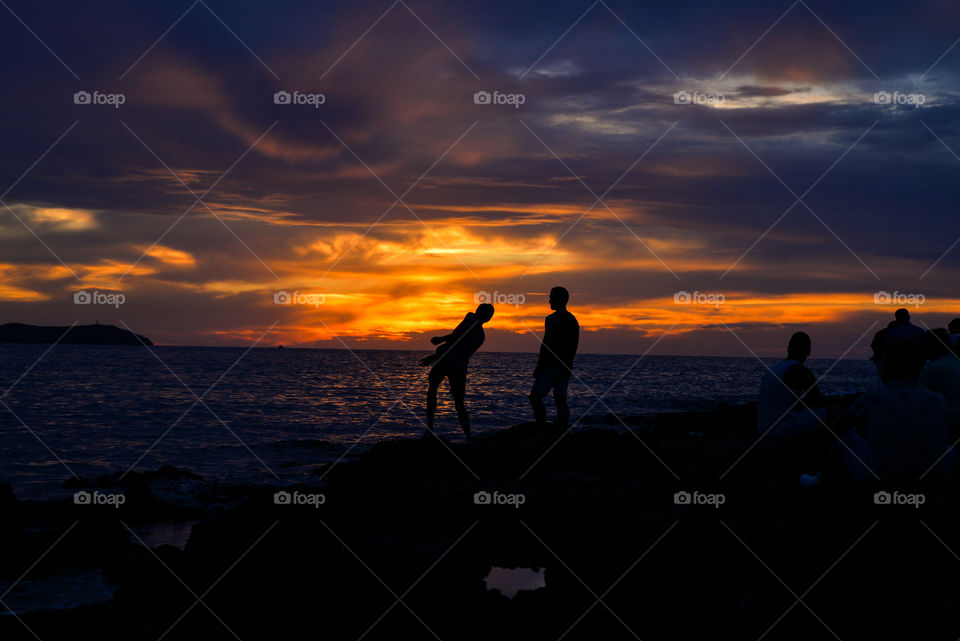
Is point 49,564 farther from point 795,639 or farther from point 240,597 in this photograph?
point 795,639

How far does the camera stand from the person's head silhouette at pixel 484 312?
12891 millimetres

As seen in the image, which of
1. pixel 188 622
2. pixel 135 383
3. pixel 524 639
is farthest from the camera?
pixel 135 383

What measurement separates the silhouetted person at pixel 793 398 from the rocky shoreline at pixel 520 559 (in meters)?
0.45

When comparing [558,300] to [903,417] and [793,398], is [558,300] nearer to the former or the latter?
[793,398]

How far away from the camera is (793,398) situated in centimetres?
765

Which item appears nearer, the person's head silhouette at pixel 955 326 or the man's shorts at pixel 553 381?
the man's shorts at pixel 553 381

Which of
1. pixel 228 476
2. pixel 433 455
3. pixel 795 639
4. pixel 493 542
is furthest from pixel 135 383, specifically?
pixel 795 639

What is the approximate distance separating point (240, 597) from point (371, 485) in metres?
4.11

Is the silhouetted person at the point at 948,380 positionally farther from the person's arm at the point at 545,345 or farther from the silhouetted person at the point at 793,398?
the person's arm at the point at 545,345

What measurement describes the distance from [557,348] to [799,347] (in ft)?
15.3

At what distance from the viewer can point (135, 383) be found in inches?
1988

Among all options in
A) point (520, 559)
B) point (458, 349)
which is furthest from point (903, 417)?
point (458, 349)

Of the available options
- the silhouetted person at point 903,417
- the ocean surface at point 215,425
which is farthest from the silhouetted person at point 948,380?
the ocean surface at point 215,425

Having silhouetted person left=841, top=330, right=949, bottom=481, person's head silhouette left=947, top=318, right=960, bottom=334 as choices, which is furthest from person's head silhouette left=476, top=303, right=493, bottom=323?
person's head silhouette left=947, top=318, right=960, bottom=334
